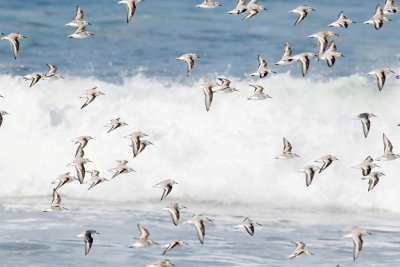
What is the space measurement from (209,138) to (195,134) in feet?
0.98

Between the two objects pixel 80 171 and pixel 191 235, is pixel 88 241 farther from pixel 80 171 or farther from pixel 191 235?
pixel 191 235

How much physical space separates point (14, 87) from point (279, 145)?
6.86 metres

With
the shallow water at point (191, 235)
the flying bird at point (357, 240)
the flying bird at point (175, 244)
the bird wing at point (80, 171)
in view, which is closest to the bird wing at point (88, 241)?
the shallow water at point (191, 235)

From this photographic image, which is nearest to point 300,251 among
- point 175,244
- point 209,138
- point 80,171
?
point 175,244

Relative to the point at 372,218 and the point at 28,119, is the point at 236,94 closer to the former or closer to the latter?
the point at 28,119

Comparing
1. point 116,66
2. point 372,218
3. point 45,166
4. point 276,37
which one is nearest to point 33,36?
point 116,66

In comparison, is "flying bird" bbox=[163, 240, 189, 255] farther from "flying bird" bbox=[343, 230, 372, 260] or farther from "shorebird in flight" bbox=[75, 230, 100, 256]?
"flying bird" bbox=[343, 230, 372, 260]

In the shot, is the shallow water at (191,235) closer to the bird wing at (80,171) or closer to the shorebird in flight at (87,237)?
the shorebird in flight at (87,237)

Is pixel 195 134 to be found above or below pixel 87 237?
above

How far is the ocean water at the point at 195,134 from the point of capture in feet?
44.2

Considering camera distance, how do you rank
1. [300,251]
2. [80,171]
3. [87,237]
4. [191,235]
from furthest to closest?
[191,235]
[80,171]
[300,251]
[87,237]

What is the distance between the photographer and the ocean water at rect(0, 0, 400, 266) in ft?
44.2

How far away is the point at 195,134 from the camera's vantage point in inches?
767

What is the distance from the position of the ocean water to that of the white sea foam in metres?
0.04
